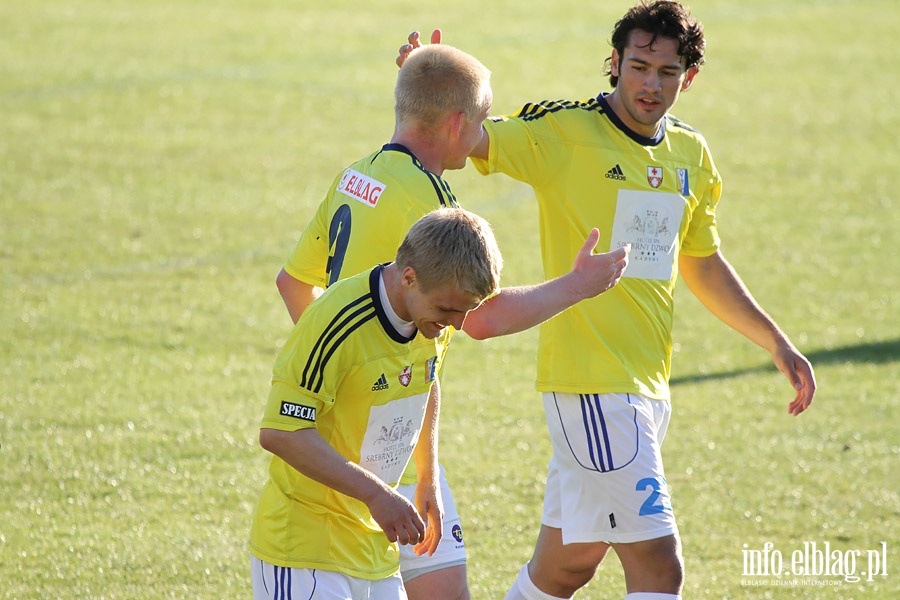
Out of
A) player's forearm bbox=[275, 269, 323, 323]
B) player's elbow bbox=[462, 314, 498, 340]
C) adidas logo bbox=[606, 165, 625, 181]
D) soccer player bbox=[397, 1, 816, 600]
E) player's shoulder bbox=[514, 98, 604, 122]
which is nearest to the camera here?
player's elbow bbox=[462, 314, 498, 340]

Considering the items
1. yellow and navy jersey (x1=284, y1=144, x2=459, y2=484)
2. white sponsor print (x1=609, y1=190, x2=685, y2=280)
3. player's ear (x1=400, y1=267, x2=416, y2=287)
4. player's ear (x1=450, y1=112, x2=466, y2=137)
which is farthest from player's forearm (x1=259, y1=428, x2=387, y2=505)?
white sponsor print (x1=609, y1=190, x2=685, y2=280)

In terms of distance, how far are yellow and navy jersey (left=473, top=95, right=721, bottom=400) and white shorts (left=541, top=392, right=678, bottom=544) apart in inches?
3.0

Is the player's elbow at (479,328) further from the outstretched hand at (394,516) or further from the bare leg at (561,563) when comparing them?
the bare leg at (561,563)

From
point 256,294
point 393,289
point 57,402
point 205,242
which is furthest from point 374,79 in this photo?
point 393,289

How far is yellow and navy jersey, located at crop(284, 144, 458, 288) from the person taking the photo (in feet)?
12.4

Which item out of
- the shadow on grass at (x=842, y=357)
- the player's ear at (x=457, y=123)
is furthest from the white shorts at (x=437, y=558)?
the shadow on grass at (x=842, y=357)

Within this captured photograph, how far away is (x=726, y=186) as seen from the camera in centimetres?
1325

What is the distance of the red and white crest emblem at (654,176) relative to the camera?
4637 mm

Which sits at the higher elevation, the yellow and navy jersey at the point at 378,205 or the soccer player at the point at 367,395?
the yellow and navy jersey at the point at 378,205

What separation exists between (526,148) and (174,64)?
13.4m

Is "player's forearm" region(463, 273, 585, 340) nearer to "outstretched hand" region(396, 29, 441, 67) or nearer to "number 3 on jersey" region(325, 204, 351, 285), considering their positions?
"number 3 on jersey" region(325, 204, 351, 285)

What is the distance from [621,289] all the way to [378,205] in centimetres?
117

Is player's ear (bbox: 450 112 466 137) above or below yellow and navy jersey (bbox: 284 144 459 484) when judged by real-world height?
above

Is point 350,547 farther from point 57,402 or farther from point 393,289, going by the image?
point 57,402
